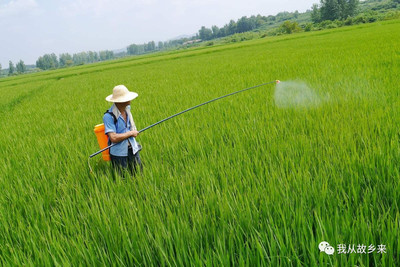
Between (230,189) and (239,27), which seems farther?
(239,27)

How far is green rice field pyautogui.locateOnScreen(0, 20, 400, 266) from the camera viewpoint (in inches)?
36.0

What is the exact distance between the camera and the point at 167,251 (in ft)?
3.29

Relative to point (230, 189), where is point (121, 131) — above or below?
above

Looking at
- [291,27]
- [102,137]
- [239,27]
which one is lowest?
[102,137]

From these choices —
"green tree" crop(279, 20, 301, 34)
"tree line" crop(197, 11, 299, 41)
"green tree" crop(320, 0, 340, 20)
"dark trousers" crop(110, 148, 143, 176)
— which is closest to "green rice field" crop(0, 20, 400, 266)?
"dark trousers" crop(110, 148, 143, 176)

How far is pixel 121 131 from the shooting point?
204 cm

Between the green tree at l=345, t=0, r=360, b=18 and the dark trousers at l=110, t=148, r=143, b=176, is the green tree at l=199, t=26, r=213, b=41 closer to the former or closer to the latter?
the green tree at l=345, t=0, r=360, b=18

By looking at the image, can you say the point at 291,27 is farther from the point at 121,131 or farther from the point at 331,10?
the point at 121,131

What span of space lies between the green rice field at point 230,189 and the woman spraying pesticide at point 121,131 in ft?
0.44

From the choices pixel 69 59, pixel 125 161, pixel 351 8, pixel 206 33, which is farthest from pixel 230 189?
pixel 69 59

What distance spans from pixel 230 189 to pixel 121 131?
43.1 inches

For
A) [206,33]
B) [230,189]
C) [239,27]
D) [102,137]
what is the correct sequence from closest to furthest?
[230,189], [102,137], [239,27], [206,33]

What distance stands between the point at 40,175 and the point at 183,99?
269 centimetres

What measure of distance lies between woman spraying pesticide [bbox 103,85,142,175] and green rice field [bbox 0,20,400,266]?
5.3 inches
